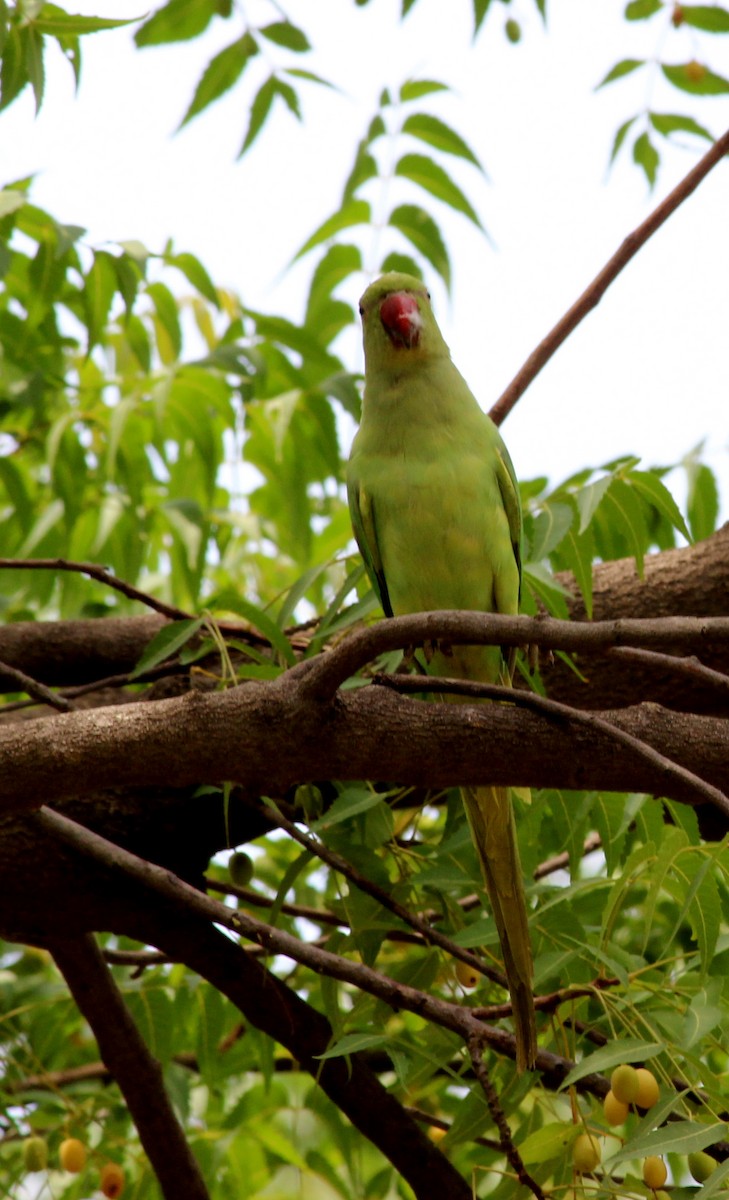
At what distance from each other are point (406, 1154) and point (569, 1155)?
0.47m

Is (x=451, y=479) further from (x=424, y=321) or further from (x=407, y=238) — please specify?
(x=407, y=238)

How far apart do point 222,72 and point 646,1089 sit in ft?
10.2

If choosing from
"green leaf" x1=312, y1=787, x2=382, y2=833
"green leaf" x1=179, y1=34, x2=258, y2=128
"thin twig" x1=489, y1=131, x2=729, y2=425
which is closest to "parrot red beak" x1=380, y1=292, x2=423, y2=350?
"thin twig" x1=489, y1=131, x2=729, y2=425

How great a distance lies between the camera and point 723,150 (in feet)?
11.1

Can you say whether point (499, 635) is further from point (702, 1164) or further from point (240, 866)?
point (240, 866)

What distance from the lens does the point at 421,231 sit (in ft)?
12.9

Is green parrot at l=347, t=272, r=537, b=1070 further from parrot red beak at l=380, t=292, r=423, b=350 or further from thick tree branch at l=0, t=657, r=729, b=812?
thick tree branch at l=0, t=657, r=729, b=812

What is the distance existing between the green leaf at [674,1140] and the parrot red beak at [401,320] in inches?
77.2

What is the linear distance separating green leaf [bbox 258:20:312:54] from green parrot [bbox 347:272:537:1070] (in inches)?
42.2

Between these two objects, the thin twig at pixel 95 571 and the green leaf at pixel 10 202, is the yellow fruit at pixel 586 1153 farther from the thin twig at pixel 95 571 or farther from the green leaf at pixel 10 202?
the green leaf at pixel 10 202

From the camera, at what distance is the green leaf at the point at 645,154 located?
155 inches

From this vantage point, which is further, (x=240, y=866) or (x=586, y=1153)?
(x=240, y=866)

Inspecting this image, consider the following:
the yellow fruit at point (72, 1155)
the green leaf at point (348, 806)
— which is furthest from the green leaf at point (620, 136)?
the yellow fruit at point (72, 1155)

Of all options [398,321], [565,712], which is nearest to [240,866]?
[565,712]
